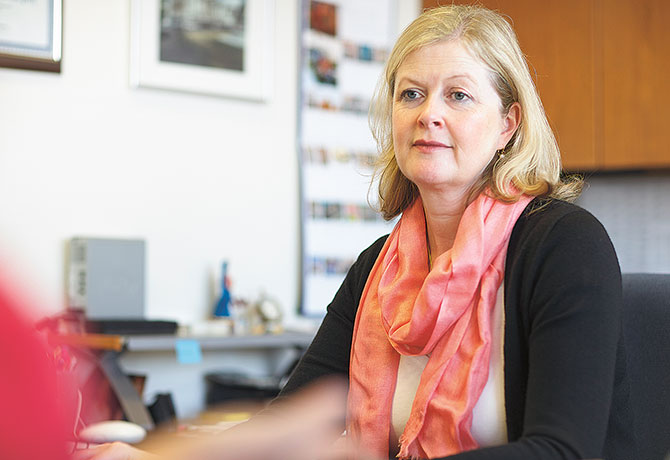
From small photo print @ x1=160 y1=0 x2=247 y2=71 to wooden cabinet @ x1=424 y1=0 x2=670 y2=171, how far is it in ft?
2.98

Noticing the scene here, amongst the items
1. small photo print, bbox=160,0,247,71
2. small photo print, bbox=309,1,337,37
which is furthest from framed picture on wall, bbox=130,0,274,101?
small photo print, bbox=309,1,337,37

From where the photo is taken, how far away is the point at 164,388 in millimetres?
2807

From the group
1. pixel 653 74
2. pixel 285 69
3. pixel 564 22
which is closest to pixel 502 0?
pixel 564 22

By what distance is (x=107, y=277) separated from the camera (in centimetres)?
256

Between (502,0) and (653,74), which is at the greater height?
(502,0)

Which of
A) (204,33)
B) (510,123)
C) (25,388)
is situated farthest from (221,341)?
(25,388)

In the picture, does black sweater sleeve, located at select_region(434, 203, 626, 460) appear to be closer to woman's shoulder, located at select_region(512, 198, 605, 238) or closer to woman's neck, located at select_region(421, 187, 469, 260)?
woman's shoulder, located at select_region(512, 198, 605, 238)

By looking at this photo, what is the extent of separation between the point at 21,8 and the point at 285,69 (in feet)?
3.16

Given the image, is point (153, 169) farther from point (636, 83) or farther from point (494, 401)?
point (494, 401)

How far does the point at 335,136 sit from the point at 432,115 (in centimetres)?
189

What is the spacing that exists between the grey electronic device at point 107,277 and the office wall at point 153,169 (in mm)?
101

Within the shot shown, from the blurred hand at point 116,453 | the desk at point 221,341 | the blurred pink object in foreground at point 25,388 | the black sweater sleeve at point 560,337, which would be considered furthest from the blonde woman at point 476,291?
the desk at point 221,341

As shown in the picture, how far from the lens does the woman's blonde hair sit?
52.6 inches

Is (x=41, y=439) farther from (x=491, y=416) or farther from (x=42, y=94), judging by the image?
(x=42, y=94)
